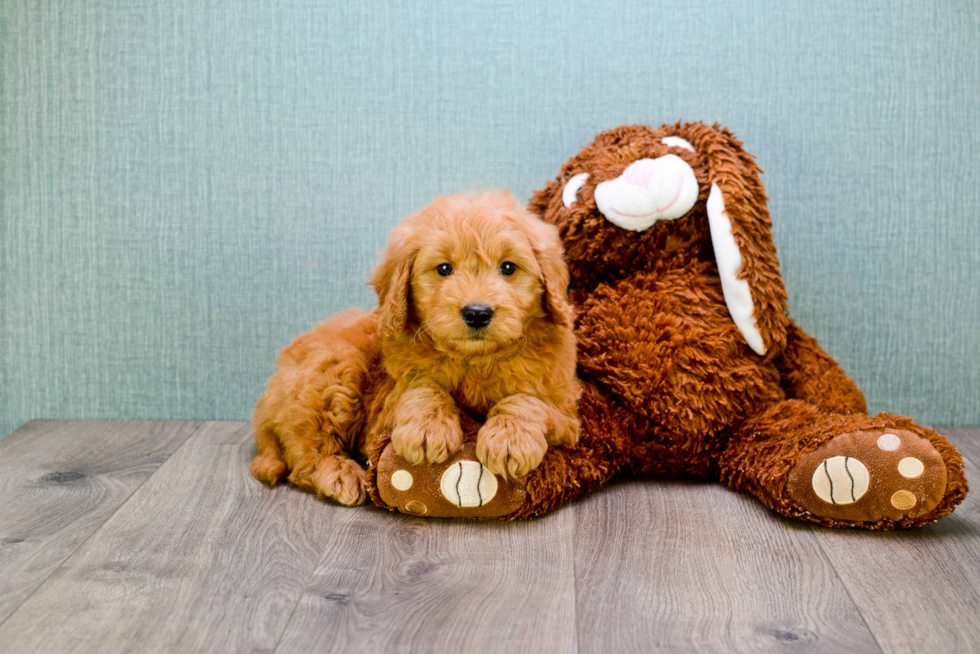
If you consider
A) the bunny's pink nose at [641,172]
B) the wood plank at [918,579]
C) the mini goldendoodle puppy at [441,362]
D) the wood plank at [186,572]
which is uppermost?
the bunny's pink nose at [641,172]

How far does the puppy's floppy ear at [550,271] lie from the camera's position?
169 cm

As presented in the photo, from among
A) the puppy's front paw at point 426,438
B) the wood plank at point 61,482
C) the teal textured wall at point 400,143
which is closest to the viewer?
the wood plank at point 61,482

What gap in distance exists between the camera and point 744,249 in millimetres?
1870

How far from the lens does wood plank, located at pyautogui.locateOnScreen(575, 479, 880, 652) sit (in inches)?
49.8

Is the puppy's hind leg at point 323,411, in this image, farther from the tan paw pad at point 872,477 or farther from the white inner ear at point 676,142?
the tan paw pad at point 872,477

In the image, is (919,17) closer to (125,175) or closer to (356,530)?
(356,530)

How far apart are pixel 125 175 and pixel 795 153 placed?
6.26 ft

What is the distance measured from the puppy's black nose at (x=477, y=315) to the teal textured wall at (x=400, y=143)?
809mm

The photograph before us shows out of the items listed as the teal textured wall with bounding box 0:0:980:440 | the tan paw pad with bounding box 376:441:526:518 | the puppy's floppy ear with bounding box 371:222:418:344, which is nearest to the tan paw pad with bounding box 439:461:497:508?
the tan paw pad with bounding box 376:441:526:518

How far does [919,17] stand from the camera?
2164 mm

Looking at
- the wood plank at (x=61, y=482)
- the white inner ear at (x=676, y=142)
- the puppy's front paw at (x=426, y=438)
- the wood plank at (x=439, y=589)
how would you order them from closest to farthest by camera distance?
the wood plank at (x=439, y=589) < the wood plank at (x=61, y=482) < the puppy's front paw at (x=426, y=438) < the white inner ear at (x=676, y=142)

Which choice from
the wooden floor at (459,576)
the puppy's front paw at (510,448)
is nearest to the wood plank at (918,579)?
the wooden floor at (459,576)

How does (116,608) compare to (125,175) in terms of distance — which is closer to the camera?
(116,608)

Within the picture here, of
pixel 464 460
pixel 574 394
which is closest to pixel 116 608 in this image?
pixel 464 460
